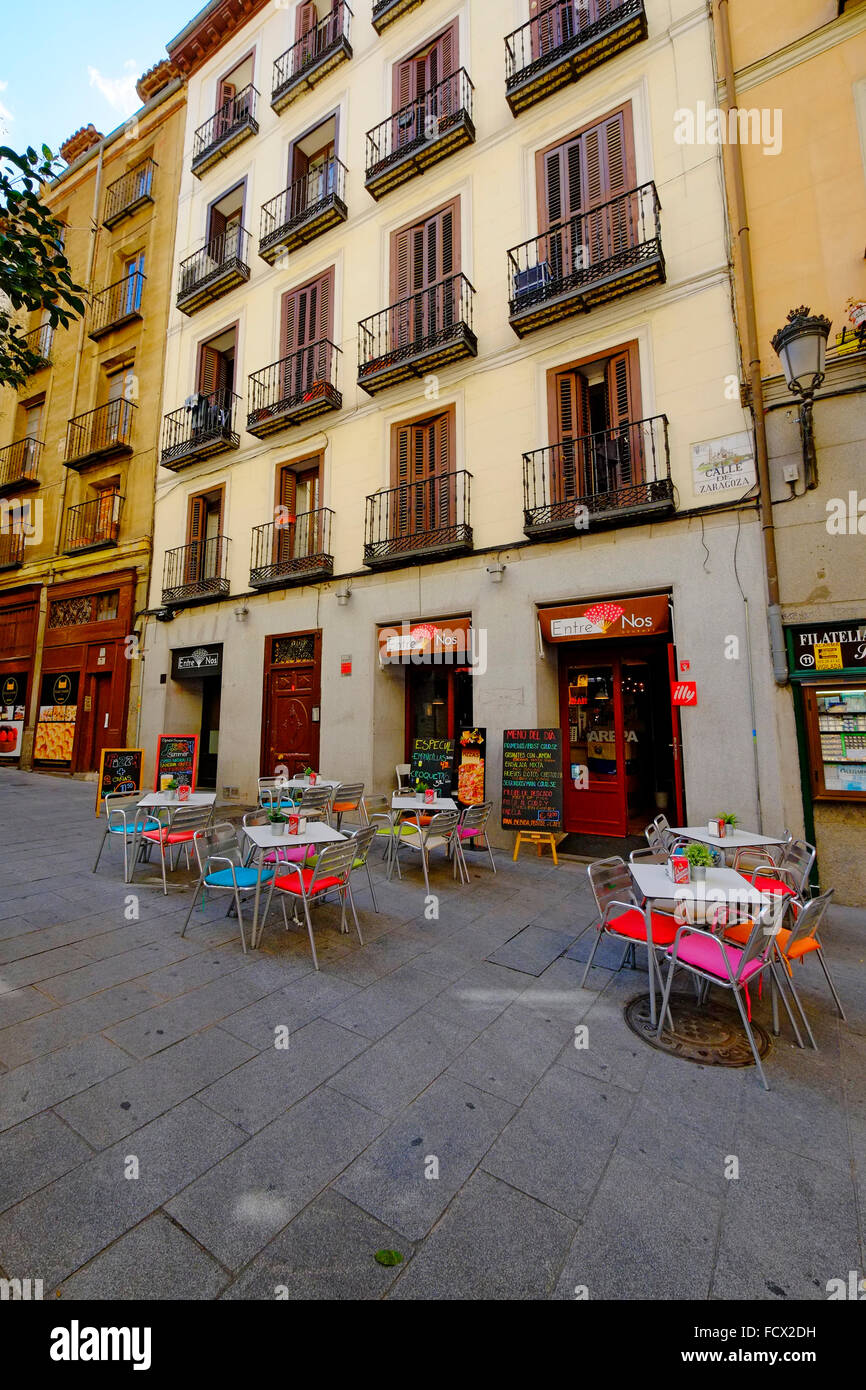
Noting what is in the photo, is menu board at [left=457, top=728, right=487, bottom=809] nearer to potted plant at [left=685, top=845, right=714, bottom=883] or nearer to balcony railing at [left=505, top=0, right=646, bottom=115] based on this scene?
potted plant at [left=685, top=845, right=714, bottom=883]

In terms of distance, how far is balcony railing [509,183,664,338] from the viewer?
7328 mm

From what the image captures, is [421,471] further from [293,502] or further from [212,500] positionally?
[212,500]

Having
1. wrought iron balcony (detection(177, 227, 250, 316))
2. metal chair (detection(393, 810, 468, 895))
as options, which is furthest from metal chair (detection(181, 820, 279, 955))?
wrought iron balcony (detection(177, 227, 250, 316))

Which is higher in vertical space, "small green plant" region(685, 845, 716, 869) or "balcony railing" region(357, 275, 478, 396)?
"balcony railing" region(357, 275, 478, 396)

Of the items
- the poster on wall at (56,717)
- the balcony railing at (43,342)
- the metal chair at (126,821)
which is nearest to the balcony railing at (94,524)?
the poster on wall at (56,717)

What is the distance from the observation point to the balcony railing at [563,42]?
7891mm

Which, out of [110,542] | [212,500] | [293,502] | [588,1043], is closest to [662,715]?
[588,1043]

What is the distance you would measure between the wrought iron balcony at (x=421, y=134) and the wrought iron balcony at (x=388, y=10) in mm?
2073

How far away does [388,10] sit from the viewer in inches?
417

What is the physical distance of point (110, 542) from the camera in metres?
14.0

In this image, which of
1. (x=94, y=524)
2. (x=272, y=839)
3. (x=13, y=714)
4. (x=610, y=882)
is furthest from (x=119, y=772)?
(x=610, y=882)

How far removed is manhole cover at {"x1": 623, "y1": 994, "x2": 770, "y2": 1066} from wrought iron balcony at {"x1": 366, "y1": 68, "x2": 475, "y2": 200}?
42.1 feet

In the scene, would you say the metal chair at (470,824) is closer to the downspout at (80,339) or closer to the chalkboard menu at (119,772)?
the chalkboard menu at (119,772)

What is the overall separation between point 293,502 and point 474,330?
4.80m
